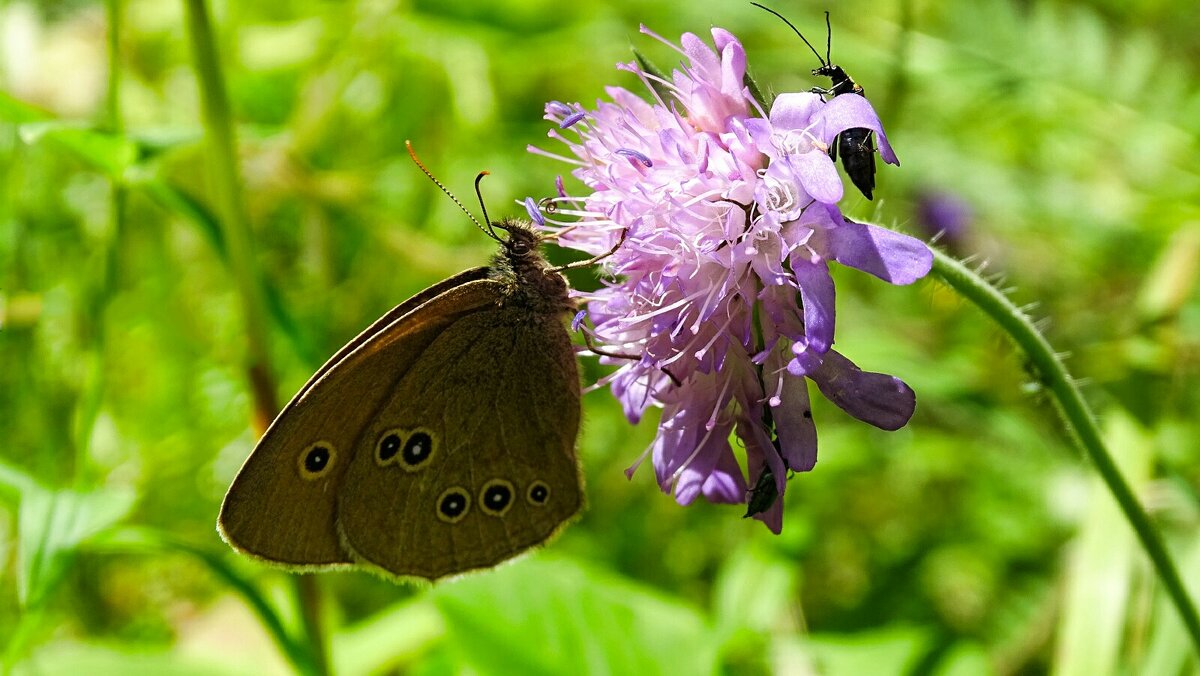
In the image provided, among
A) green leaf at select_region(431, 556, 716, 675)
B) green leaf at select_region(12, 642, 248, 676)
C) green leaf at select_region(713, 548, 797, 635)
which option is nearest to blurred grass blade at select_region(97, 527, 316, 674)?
green leaf at select_region(431, 556, 716, 675)

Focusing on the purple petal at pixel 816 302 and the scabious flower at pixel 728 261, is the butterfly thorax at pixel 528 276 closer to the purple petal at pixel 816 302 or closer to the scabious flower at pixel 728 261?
the scabious flower at pixel 728 261

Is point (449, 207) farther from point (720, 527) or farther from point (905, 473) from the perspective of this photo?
point (905, 473)

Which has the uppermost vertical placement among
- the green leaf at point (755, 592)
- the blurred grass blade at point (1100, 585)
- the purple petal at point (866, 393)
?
the purple petal at point (866, 393)

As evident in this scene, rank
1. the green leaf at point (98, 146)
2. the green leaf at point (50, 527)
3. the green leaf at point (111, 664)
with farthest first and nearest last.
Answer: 1. the green leaf at point (111, 664)
2. the green leaf at point (98, 146)
3. the green leaf at point (50, 527)

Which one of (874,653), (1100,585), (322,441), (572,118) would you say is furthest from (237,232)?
(1100,585)

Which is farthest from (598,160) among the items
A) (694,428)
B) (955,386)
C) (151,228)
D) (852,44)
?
(151,228)

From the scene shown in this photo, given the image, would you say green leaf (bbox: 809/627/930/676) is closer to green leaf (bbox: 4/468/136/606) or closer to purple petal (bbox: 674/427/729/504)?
purple petal (bbox: 674/427/729/504)

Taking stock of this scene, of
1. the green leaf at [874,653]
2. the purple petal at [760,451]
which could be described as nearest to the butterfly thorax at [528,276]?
the purple petal at [760,451]
